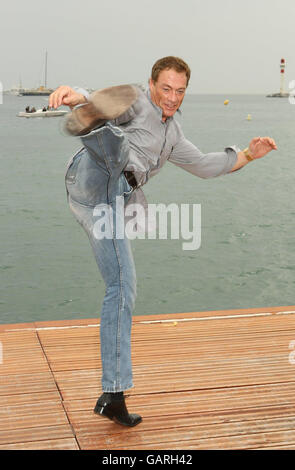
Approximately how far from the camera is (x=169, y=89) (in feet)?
6.93

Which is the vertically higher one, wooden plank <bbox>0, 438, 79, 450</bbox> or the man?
the man

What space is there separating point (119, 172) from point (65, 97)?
29 cm

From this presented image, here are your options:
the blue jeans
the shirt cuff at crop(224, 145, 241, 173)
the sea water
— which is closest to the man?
the blue jeans

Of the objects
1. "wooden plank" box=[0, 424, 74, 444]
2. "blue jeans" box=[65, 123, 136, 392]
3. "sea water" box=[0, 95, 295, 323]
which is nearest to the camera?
"blue jeans" box=[65, 123, 136, 392]

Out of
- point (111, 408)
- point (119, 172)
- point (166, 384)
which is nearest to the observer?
point (119, 172)

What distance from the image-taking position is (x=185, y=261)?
15.1 metres

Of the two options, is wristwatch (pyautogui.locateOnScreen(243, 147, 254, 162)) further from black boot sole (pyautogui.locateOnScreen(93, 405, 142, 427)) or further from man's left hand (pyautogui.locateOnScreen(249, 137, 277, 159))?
black boot sole (pyautogui.locateOnScreen(93, 405, 142, 427))

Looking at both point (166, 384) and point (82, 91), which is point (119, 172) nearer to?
point (82, 91)

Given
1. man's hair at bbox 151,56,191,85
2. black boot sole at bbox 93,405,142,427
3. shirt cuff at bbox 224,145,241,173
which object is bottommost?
black boot sole at bbox 93,405,142,427

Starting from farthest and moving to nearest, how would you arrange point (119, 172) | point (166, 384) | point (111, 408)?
1. point (166, 384)
2. point (111, 408)
3. point (119, 172)

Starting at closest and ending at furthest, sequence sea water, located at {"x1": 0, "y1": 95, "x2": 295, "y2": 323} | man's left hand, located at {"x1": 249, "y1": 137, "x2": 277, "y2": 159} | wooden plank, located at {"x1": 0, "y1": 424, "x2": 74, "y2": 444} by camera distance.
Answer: wooden plank, located at {"x1": 0, "y1": 424, "x2": 74, "y2": 444}
man's left hand, located at {"x1": 249, "y1": 137, "x2": 277, "y2": 159}
sea water, located at {"x1": 0, "y1": 95, "x2": 295, "y2": 323}

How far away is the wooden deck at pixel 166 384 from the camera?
7.04 ft

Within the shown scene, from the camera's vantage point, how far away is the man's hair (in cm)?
211

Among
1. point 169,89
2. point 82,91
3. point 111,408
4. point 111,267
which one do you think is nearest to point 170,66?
point 169,89
